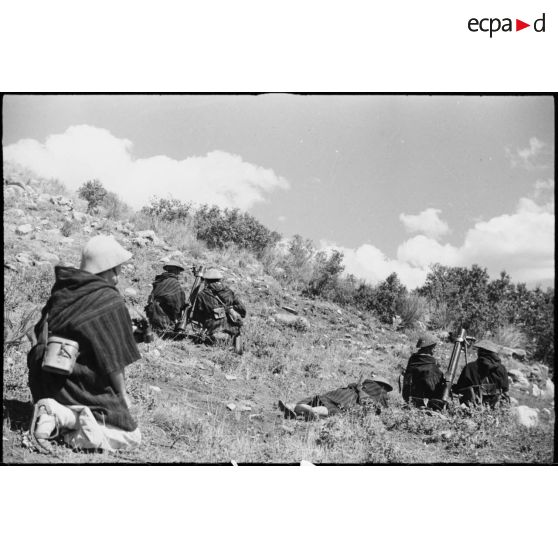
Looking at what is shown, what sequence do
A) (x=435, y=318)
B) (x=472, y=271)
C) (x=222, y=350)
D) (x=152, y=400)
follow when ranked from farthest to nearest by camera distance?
(x=435, y=318)
(x=222, y=350)
(x=472, y=271)
(x=152, y=400)

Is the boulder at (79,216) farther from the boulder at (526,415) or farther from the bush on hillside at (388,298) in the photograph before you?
the boulder at (526,415)

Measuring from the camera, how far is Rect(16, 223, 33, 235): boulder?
6457 mm

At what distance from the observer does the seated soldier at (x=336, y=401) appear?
6.39 metres

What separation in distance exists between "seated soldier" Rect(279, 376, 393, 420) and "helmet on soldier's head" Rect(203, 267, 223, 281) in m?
2.36

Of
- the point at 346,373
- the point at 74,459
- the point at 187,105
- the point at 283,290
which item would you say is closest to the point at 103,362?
the point at 74,459

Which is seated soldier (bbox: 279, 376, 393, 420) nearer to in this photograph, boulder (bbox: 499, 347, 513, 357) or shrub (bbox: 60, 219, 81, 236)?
boulder (bbox: 499, 347, 513, 357)

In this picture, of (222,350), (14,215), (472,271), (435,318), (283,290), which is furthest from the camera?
(283,290)

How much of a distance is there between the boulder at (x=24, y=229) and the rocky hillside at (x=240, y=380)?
0.6 inches

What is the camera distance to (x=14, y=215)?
6.46 meters

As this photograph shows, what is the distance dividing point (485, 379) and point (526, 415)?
81 centimetres

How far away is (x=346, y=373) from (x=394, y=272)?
1.52 metres

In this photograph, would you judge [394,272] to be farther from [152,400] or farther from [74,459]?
[74,459]

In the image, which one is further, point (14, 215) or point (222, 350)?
point (222, 350)

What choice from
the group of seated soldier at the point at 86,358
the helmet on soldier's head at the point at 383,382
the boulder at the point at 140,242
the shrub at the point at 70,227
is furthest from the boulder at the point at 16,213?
the helmet on soldier's head at the point at 383,382
